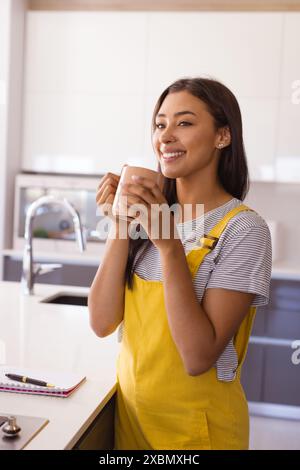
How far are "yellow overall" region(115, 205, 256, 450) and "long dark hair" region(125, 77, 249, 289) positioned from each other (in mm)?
81

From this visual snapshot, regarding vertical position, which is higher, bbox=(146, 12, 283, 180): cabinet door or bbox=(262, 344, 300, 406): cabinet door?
bbox=(146, 12, 283, 180): cabinet door

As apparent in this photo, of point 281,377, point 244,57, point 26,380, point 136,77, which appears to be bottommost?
point 281,377

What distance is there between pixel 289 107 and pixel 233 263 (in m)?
2.50

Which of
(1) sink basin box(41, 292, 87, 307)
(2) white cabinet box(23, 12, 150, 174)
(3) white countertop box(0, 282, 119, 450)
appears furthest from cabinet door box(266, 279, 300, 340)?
(3) white countertop box(0, 282, 119, 450)

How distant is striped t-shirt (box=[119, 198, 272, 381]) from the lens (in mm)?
994

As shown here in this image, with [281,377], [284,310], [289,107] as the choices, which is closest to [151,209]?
[284,310]

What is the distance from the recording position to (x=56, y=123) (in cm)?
354

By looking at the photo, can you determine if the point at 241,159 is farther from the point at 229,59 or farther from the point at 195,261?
the point at 229,59

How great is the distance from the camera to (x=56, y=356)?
4.27 feet

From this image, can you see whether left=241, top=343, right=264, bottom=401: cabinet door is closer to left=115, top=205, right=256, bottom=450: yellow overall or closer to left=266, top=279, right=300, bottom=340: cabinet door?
left=266, top=279, right=300, bottom=340: cabinet door

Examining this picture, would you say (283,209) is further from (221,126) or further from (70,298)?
(221,126)

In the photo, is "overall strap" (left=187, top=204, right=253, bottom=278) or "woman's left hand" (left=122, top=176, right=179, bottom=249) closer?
"woman's left hand" (left=122, top=176, right=179, bottom=249)

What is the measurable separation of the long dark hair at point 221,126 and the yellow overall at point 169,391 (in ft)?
0.27
